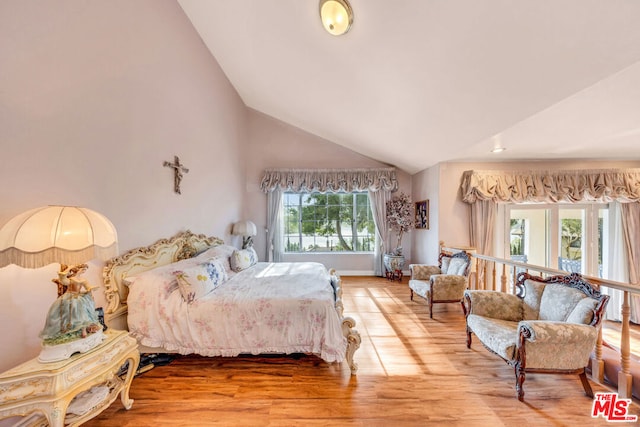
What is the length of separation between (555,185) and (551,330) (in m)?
3.12

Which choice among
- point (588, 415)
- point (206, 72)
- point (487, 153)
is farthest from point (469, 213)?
point (206, 72)

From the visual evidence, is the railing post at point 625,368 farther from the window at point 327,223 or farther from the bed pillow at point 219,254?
the window at point 327,223

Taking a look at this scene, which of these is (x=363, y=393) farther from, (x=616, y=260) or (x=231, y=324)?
(x=616, y=260)

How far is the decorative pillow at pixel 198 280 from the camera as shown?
2068 mm

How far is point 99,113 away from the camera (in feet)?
6.04

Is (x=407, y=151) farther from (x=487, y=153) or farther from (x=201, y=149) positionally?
(x=201, y=149)

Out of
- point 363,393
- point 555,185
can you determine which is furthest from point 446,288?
point 555,185

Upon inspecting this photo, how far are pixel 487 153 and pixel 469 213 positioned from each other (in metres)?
1.06

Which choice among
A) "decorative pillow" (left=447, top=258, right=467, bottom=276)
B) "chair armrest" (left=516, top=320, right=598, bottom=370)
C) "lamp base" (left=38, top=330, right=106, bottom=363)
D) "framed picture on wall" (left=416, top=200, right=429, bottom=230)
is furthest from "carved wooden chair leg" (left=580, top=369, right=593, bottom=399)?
"lamp base" (left=38, top=330, right=106, bottom=363)

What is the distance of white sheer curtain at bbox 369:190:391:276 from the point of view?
17.0ft

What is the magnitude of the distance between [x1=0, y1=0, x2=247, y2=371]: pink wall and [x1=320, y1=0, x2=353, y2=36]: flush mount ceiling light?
1.77 metres

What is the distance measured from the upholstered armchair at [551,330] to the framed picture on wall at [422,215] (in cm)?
226

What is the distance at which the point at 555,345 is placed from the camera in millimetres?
1695

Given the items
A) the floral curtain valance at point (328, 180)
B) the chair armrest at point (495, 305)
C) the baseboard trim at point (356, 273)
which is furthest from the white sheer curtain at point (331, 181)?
the chair armrest at point (495, 305)
